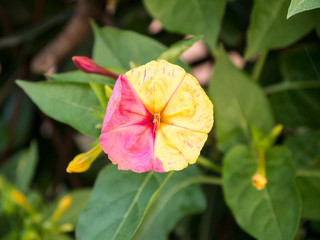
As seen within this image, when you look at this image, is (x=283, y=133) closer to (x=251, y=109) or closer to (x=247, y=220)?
(x=251, y=109)

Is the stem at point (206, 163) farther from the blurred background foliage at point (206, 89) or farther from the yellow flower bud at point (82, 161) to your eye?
the yellow flower bud at point (82, 161)

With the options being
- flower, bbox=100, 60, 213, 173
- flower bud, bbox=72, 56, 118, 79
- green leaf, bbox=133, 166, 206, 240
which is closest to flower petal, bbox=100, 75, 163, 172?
flower, bbox=100, 60, 213, 173

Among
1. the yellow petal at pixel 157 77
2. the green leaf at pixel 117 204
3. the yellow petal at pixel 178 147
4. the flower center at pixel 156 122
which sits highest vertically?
the yellow petal at pixel 157 77

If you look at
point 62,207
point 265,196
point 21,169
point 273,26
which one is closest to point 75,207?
point 62,207

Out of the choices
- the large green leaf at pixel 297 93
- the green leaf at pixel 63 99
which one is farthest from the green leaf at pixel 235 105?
the green leaf at pixel 63 99

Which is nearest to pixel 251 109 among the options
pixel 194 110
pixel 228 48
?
pixel 194 110

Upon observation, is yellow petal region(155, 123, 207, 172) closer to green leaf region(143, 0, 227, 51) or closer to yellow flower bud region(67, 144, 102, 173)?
yellow flower bud region(67, 144, 102, 173)

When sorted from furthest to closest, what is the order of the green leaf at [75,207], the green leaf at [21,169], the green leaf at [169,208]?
the green leaf at [21,169] → the green leaf at [75,207] → the green leaf at [169,208]
